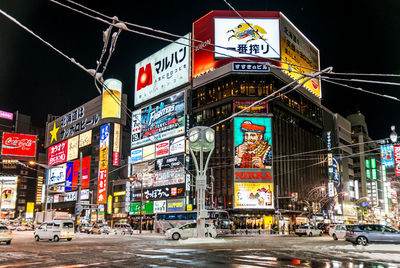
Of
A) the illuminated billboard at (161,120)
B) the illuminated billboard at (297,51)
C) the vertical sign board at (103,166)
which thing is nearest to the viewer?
the illuminated billboard at (297,51)

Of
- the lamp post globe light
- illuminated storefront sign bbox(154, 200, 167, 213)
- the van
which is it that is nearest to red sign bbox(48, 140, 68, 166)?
illuminated storefront sign bbox(154, 200, 167, 213)

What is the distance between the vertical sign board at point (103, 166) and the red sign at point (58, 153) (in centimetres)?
2323

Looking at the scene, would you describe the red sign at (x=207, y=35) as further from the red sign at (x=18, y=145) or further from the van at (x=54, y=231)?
the van at (x=54, y=231)

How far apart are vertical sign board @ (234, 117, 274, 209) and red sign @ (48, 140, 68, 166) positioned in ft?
209

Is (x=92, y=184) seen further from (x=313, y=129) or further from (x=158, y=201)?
(x=313, y=129)

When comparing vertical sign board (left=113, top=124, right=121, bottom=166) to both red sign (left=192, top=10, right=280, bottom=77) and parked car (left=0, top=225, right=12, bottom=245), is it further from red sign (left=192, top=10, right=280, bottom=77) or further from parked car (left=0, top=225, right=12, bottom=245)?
parked car (left=0, top=225, right=12, bottom=245)

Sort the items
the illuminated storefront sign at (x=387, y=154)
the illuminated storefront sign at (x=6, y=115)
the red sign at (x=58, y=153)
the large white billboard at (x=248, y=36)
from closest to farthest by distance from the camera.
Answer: the illuminated storefront sign at (x=387, y=154) → the large white billboard at (x=248, y=36) → the red sign at (x=58, y=153) → the illuminated storefront sign at (x=6, y=115)

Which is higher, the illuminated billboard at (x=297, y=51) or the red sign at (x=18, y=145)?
the illuminated billboard at (x=297, y=51)

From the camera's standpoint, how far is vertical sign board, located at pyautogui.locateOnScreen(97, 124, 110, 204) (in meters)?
91.3

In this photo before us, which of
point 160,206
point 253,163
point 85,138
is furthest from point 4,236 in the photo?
point 85,138

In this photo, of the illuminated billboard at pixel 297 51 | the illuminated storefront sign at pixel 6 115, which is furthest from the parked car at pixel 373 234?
the illuminated storefront sign at pixel 6 115

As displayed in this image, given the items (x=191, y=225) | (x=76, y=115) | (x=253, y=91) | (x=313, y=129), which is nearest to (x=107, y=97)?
(x=76, y=115)

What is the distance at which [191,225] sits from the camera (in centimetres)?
3266

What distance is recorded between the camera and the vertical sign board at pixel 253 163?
215 ft
